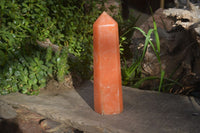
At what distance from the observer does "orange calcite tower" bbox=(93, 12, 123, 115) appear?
1940 millimetres

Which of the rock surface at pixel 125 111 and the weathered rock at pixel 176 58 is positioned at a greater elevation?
the weathered rock at pixel 176 58

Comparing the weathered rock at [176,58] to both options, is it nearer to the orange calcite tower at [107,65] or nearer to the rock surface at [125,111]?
the rock surface at [125,111]

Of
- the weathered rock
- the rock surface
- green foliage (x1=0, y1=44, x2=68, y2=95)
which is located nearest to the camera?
the rock surface

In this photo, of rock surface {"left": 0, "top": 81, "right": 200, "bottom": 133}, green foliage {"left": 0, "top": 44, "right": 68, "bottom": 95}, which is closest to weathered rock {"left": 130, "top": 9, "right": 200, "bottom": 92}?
rock surface {"left": 0, "top": 81, "right": 200, "bottom": 133}

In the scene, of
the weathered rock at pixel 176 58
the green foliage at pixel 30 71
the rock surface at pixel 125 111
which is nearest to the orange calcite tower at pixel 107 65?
the rock surface at pixel 125 111

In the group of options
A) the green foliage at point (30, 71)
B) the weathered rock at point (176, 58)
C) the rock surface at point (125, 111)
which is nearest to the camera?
the rock surface at point (125, 111)

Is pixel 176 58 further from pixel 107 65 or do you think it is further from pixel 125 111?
pixel 107 65

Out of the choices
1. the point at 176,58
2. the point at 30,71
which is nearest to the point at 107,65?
the point at 30,71

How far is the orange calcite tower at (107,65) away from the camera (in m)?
1.94

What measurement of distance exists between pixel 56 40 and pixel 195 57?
166 centimetres

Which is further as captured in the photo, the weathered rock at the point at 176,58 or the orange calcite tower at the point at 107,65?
the weathered rock at the point at 176,58

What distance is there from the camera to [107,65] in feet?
6.49

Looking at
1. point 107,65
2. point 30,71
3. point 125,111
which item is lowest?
point 125,111

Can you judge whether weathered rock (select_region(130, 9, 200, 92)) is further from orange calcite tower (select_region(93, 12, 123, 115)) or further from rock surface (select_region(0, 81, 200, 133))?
orange calcite tower (select_region(93, 12, 123, 115))
